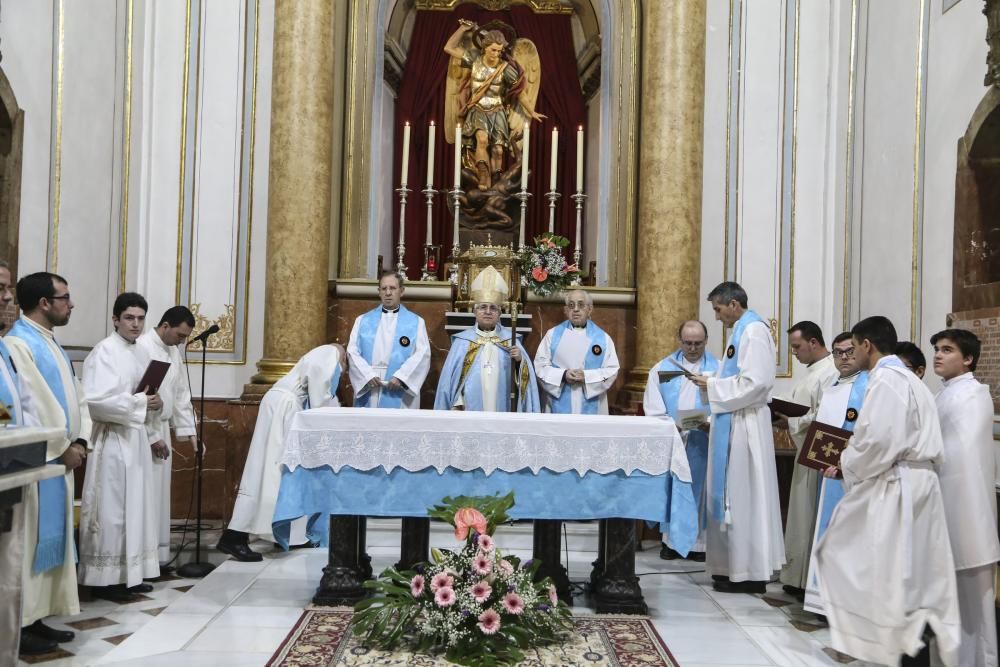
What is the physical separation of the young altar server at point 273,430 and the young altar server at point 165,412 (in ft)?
1.48

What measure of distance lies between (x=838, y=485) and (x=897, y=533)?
1139 mm

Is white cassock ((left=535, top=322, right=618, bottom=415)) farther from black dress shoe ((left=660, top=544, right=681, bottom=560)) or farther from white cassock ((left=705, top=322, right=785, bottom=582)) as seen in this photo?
white cassock ((left=705, top=322, right=785, bottom=582))

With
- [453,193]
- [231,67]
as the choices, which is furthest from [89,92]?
[453,193]

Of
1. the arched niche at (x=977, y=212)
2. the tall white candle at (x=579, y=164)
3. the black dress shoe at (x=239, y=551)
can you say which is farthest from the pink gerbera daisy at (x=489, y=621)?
the tall white candle at (x=579, y=164)

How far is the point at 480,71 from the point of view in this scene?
956 centimetres

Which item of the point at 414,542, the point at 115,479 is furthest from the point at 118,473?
the point at 414,542

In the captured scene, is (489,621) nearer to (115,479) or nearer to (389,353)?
(115,479)

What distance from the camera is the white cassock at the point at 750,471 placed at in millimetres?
5762

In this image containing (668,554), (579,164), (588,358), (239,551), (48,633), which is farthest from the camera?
(579,164)

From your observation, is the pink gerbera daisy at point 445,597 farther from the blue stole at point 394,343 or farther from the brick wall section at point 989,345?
the brick wall section at point 989,345

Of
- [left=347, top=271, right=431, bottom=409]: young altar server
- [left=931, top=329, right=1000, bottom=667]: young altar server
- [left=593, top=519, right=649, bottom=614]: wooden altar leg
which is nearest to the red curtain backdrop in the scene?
[left=347, top=271, right=431, bottom=409]: young altar server

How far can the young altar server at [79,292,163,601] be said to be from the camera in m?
5.40

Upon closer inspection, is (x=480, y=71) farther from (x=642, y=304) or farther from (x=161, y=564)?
(x=161, y=564)

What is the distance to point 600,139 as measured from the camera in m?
9.16
